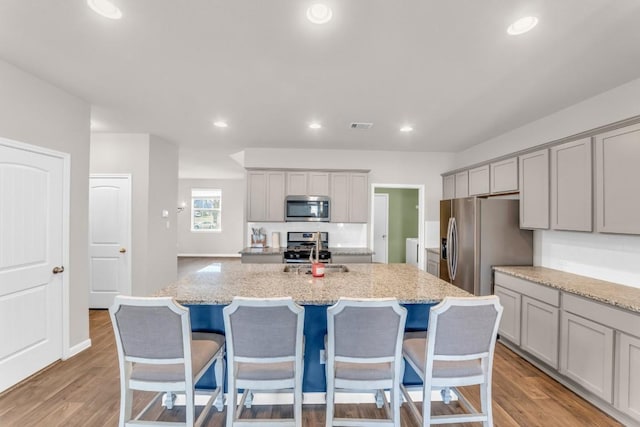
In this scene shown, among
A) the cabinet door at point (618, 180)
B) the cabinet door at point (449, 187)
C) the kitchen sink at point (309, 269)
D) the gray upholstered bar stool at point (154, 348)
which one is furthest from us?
the cabinet door at point (449, 187)

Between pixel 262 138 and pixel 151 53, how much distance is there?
241 cm

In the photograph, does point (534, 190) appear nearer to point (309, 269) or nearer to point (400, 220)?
point (309, 269)

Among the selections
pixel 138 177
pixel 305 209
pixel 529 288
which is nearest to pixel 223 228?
pixel 138 177

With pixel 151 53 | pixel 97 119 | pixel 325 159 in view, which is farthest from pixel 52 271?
pixel 325 159

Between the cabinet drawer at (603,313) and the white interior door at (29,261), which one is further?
the white interior door at (29,261)

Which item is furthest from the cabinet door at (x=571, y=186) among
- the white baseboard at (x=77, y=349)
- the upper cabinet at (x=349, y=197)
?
the white baseboard at (x=77, y=349)

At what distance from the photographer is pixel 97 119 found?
3811 millimetres

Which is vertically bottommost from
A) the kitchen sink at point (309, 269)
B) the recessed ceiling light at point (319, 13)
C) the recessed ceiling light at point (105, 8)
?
the kitchen sink at point (309, 269)

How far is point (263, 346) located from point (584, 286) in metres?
2.72

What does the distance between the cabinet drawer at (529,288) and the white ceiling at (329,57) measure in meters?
1.79

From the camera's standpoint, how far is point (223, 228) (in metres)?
9.78

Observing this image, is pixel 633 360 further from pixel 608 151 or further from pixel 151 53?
pixel 151 53

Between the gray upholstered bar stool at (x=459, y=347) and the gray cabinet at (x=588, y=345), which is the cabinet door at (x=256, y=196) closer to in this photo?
the gray upholstered bar stool at (x=459, y=347)

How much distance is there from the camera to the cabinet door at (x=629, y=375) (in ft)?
6.66
